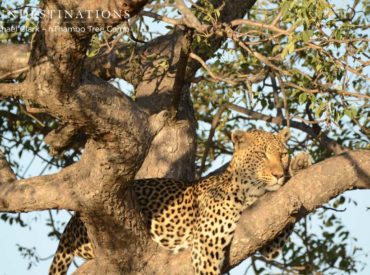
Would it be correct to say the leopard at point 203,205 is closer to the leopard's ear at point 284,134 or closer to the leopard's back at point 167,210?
the leopard's back at point 167,210

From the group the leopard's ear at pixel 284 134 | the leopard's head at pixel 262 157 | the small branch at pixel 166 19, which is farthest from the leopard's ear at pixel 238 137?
the small branch at pixel 166 19

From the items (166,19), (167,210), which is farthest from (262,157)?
(166,19)

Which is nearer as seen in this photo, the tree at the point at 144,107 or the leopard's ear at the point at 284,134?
the tree at the point at 144,107

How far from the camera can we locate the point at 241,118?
10695mm

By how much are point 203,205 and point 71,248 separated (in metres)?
1.20

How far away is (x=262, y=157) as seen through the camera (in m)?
8.09

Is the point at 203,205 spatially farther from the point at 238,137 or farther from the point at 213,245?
the point at 238,137

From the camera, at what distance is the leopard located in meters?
7.54

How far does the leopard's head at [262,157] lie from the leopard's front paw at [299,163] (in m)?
0.06

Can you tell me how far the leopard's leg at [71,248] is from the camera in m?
7.75

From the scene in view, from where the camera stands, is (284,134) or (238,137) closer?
(238,137)

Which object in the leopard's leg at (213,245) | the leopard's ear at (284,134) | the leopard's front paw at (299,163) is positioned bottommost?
the leopard's leg at (213,245)

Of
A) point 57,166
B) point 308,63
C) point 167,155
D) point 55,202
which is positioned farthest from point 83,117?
point 57,166

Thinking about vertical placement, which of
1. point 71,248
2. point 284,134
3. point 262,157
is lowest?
point 71,248
